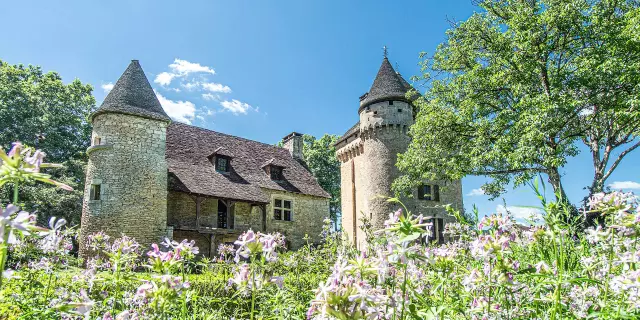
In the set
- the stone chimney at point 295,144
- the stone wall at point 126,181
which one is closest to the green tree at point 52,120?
the stone wall at point 126,181

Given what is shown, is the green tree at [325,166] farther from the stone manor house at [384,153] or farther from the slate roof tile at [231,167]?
the slate roof tile at [231,167]

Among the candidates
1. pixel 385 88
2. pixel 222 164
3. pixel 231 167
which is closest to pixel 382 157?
pixel 385 88

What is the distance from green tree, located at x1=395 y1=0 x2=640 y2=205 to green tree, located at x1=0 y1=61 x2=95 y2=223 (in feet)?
61.7

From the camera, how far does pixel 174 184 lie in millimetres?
17359

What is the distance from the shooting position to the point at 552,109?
14008 mm

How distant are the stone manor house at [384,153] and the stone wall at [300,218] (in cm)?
401

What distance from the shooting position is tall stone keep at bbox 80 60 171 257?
50.8 ft

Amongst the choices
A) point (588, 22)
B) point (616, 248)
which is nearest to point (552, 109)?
point (588, 22)

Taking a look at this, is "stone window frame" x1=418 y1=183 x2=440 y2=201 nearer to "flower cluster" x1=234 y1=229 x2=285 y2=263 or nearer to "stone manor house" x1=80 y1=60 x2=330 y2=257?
"stone manor house" x1=80 y1=60 x2=330 y2=257

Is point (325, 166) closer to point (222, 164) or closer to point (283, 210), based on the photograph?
point (283, 210)

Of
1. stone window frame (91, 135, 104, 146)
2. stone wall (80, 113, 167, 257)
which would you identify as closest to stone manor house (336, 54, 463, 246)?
stone wall (80, 113, 167, 257)

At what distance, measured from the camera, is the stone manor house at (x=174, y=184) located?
15.8m

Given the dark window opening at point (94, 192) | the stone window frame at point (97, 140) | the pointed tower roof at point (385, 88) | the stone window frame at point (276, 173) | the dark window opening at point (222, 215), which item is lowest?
the dark window opening at point (222, 215)

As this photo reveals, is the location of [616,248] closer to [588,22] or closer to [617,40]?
[617,40]
